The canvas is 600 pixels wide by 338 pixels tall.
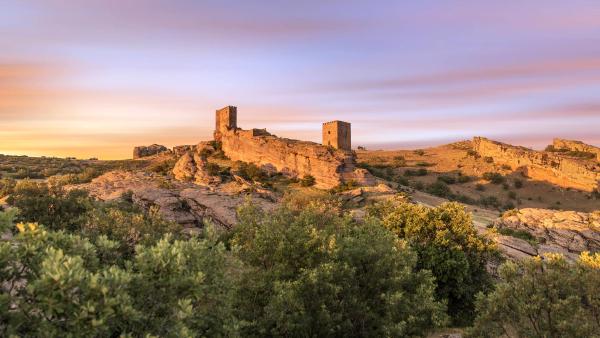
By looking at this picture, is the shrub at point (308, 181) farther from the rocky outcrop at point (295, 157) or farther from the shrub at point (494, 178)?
the shrub at point (494, 178)

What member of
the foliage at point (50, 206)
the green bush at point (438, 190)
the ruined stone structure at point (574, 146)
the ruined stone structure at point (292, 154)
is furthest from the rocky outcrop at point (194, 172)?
the ruined stone structure at point (574, 146)

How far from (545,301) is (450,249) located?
13.6 meters

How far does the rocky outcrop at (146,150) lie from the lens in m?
105

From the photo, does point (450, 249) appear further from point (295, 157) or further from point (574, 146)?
point (574, 146)

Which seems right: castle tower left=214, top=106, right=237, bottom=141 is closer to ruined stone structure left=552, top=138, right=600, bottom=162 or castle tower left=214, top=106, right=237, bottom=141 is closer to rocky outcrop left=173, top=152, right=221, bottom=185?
rocky outcrop left=173, top=152, right=221, bottom=185

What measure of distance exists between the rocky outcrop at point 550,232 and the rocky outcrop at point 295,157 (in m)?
19.2

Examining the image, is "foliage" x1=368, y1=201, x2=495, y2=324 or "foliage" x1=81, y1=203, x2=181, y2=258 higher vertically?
"foliage" x1=81, y1=203, x2=181, y2=258

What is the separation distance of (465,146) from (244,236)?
11427cm

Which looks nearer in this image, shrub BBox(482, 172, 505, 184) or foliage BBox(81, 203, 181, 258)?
foliage BBox(81, 203, 181, 258)

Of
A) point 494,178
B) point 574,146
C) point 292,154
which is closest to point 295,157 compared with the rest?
point 292,154

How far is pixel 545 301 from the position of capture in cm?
1354

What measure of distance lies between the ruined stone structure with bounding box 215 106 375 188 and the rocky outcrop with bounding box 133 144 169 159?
4027 cm

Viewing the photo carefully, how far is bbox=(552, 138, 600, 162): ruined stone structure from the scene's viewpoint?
9638 centimetres

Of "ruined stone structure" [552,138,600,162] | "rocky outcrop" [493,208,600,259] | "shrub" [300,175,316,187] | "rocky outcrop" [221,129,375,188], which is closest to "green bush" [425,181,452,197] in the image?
"rocky outcrop" [221,129,375,188]
